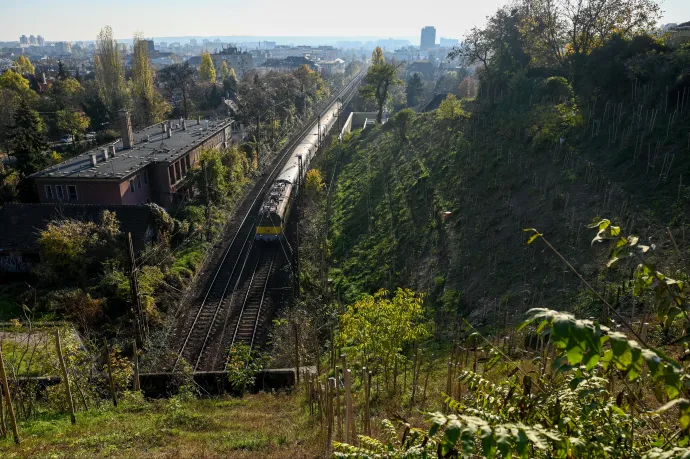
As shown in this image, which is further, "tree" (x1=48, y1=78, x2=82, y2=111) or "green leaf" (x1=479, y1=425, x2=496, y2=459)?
"tree" (x1=48, y1=78, x2=82, y2=111)

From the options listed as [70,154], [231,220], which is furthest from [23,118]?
[231,220]

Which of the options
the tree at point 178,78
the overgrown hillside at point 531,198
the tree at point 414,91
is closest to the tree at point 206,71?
the tree at point 178,78

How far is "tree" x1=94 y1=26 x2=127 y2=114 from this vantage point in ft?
153

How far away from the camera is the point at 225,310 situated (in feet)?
60.4

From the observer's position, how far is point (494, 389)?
11.5 ft

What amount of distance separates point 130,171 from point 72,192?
3.18 m

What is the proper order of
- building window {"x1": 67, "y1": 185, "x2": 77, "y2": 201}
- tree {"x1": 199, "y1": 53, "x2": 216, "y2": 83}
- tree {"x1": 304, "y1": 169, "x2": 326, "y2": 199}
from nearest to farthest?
1. building window {"x1": 67, "y1": 185, "x2": 77, "y2": 201}
2. tree {"x1": 304, "y1": 169, "x2": 326, "y2": 199}
3. tree {"x1": 199, "y1": 53, "x2": 216, "y2": 83}

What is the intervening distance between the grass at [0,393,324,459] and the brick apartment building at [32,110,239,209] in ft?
57.8

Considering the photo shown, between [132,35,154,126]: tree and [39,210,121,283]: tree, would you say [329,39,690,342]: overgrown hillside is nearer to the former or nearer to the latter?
[39,210,121,283]: tree

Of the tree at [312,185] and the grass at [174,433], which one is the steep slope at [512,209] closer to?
the tree at [312,185]

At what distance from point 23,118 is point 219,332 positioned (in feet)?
79.3

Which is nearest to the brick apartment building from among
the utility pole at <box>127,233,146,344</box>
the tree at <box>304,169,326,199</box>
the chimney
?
the chimney

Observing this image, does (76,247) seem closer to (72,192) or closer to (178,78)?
(72,192)

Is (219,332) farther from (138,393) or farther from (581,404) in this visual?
(581,404)
